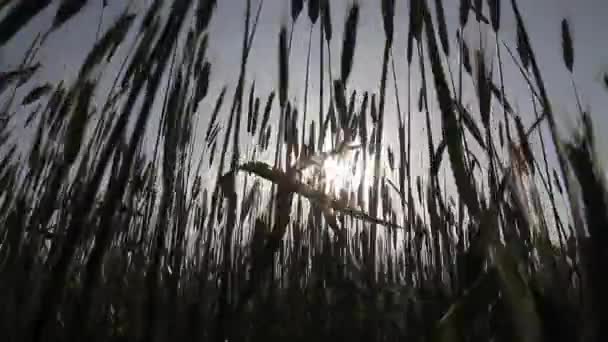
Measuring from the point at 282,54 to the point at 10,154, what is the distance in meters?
1.05

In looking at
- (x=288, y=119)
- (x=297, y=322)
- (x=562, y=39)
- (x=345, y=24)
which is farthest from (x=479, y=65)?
(x=297, y=322)

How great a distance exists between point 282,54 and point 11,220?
27.7 inches

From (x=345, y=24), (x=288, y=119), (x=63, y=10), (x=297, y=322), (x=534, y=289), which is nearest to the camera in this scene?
(x=534, y=289)

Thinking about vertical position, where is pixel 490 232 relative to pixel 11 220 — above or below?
below

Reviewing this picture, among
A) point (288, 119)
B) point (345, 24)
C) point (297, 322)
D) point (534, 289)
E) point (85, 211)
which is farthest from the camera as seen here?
point (288, 119)

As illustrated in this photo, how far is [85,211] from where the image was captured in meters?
0.41

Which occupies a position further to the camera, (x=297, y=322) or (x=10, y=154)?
(x=10, y=154)

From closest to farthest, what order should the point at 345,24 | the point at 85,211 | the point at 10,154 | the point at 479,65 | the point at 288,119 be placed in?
the point at 85,211 < the point at 479,65 < the point at 345,24 < the point at 288,119 < the point at 10,154

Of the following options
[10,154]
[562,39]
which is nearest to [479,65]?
[562,39]

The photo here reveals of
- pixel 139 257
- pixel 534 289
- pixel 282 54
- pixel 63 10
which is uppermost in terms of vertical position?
pixel 282 54

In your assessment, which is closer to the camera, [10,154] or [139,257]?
[139,257]

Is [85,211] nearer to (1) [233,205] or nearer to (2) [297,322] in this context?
(1) [233,205]

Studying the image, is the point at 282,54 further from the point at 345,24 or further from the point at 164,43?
the point at 164,43

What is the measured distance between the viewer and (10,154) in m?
1.42
